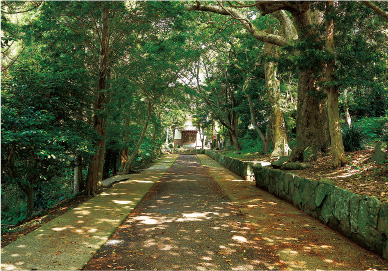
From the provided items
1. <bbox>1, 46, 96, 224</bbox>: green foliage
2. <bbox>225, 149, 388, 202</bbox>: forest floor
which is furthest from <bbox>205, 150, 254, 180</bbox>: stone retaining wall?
<bbox>1, 46, 96, 224</bbox>: green foliage

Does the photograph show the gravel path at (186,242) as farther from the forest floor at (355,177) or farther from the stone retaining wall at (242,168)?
the stone retaining wall at (242,168)

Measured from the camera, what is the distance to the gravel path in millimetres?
3494

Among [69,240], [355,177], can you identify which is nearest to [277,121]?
[355,177]

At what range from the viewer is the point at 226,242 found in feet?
14.0

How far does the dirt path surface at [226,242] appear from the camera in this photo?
11.5ft

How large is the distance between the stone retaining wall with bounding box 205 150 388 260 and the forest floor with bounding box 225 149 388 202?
0.67 ft

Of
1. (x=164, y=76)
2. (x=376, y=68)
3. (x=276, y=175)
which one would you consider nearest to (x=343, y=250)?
A: (x=276, y=175)

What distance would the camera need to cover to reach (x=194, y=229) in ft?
16.2

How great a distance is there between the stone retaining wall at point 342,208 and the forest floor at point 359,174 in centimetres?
20

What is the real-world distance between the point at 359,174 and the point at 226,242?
3.48 metres

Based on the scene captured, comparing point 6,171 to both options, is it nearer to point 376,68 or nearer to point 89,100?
point 89,100

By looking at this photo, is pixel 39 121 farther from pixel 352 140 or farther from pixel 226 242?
pixel 352 140

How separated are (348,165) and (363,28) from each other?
3662 mm

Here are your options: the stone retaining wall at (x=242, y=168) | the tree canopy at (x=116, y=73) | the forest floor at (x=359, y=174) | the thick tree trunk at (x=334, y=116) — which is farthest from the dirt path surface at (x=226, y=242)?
the stone retaining wall at (x=242, y=168)
